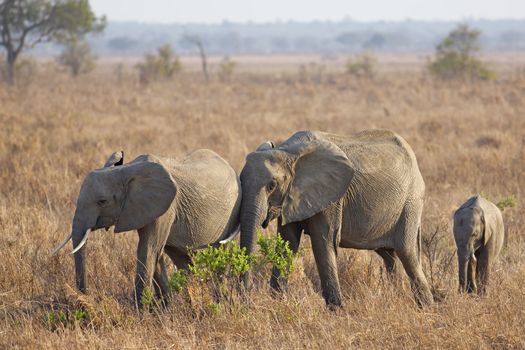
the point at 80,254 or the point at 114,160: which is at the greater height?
the point at 114,160

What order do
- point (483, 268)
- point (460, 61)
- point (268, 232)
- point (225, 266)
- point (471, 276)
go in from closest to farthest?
point (225, 266) → point (471, 276) → point (483, 268) → point (268, 232) → point (460, 61)

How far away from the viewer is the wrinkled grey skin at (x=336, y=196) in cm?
594

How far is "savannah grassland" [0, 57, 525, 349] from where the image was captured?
5594 millimetres

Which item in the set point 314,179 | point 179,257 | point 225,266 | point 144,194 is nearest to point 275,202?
point 314,179

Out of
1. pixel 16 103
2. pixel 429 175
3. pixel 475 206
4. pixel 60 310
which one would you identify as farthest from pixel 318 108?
pixel 60 310

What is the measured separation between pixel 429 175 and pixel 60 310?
24.0 ft

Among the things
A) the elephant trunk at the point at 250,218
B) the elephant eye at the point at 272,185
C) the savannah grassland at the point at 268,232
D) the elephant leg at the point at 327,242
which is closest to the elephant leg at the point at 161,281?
the savannah grassland at the point at 268,232

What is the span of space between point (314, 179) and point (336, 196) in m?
0.20

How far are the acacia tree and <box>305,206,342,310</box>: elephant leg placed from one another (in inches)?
1082

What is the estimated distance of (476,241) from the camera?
713 centimetres

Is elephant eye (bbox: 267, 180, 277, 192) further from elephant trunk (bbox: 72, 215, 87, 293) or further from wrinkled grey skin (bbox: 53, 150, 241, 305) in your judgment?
elephant trunk (bbox: 72, 215, 87, 293)

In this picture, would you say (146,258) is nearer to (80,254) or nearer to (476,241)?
(80,254)

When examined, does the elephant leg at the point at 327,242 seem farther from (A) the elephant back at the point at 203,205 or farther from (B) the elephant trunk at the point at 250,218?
(A) the elephant back at the point at 203,205

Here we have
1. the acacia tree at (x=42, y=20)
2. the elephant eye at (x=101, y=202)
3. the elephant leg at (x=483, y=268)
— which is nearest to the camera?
the elephant eye at (x=101, y=202)
